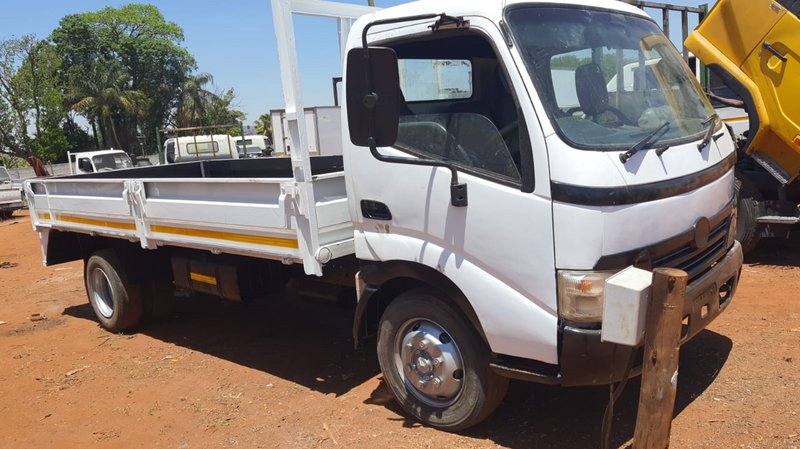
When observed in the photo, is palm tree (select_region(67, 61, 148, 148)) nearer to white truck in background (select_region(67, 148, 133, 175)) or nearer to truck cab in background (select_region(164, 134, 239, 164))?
white truck in background (select_region(67, 148, 133, 175))

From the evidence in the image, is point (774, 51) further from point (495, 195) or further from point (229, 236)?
point (229, 236)

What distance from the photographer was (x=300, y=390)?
467 cm

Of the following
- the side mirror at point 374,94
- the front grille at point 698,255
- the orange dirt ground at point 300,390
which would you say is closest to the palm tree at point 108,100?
the orange dirt ground at point 300,390

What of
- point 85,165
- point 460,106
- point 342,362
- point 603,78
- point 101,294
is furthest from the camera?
point 85,165

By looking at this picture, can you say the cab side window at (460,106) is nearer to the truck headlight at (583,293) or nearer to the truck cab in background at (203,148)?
the truck headlight at (583,293)

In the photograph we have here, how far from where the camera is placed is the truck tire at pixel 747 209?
682 centimetres

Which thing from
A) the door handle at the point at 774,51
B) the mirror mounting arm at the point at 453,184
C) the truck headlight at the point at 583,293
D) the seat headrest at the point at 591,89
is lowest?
the truck headlight at the point at 583,293

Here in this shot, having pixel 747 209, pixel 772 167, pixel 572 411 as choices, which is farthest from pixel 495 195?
pixel 747 209

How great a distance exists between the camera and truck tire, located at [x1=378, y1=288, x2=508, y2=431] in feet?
11.5

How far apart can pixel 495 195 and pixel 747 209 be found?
4893 millimetres

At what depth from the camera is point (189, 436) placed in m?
4.13

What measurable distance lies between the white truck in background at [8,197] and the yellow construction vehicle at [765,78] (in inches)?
801

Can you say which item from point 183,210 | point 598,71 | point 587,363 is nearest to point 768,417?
point 587,363

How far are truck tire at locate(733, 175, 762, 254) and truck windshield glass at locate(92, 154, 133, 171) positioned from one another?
55.1ft
